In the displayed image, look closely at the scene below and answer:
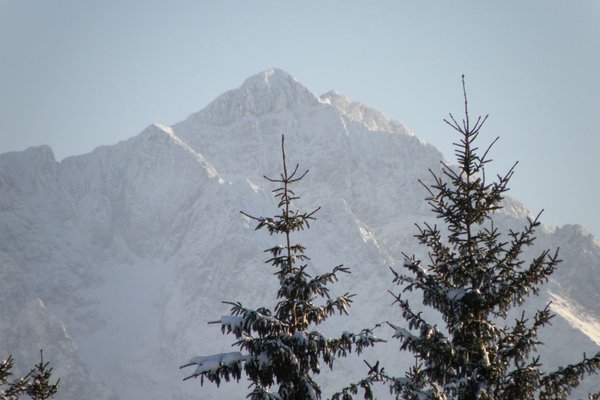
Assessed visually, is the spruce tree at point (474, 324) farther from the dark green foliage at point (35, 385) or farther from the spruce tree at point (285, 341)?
the dark green foliage at point (35, 385)

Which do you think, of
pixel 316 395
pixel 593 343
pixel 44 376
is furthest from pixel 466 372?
pixel 593 343

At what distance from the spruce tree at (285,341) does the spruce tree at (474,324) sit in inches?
29.3

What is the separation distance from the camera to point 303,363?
12.4m

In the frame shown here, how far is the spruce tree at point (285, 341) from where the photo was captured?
11.7 meters

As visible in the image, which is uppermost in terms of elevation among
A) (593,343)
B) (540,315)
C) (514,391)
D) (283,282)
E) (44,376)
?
(593,343)

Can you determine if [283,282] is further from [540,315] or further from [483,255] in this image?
[540,315]

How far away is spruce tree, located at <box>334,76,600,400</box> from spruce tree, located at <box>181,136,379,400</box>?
0.74 metres

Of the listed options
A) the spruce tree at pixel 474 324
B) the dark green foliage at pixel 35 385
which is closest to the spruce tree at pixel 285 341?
the spruce tree at pixel 474 324

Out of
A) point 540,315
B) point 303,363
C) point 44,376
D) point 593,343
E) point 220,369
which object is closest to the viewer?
point 220,369

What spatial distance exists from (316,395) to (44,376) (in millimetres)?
8282

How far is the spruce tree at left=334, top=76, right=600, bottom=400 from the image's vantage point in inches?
491

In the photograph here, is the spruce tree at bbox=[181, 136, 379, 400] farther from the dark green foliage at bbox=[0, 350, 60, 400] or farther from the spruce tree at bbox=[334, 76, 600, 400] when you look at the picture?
the dark green foliage at bbox=[0, 350, 60, 400]

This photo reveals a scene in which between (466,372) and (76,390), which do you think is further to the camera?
(76,390)

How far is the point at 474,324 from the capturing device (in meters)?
13.0
